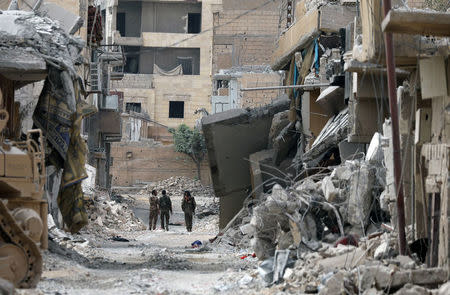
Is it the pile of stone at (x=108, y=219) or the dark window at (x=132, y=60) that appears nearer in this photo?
the pile of stone at (x=108, y=219)

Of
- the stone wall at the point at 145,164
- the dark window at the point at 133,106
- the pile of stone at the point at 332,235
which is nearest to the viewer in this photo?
the pile of stone at the point at 332,235

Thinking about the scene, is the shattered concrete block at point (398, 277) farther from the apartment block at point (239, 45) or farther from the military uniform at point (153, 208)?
the apartment block at point (239, 45)

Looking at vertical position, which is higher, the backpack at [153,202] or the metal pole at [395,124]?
the metal pole at [395,124]

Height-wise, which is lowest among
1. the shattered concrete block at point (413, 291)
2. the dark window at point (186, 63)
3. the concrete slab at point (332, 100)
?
the shattered concrete block at point (413, 291)

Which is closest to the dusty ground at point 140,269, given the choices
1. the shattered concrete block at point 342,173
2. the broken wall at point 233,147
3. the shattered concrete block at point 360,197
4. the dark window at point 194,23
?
the shattered concrete block at point 360,197

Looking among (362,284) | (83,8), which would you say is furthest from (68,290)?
(83,8)

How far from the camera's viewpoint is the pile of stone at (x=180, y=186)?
190ft

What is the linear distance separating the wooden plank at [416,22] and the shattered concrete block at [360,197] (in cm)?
432

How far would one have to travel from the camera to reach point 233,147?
28.2 metres

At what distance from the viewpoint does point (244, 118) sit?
92.2 feet

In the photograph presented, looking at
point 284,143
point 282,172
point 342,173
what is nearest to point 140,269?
point 342,173

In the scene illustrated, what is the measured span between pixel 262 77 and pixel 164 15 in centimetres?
3431

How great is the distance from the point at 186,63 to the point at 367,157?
5879 cm

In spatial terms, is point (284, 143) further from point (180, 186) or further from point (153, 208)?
point (180, 186)
